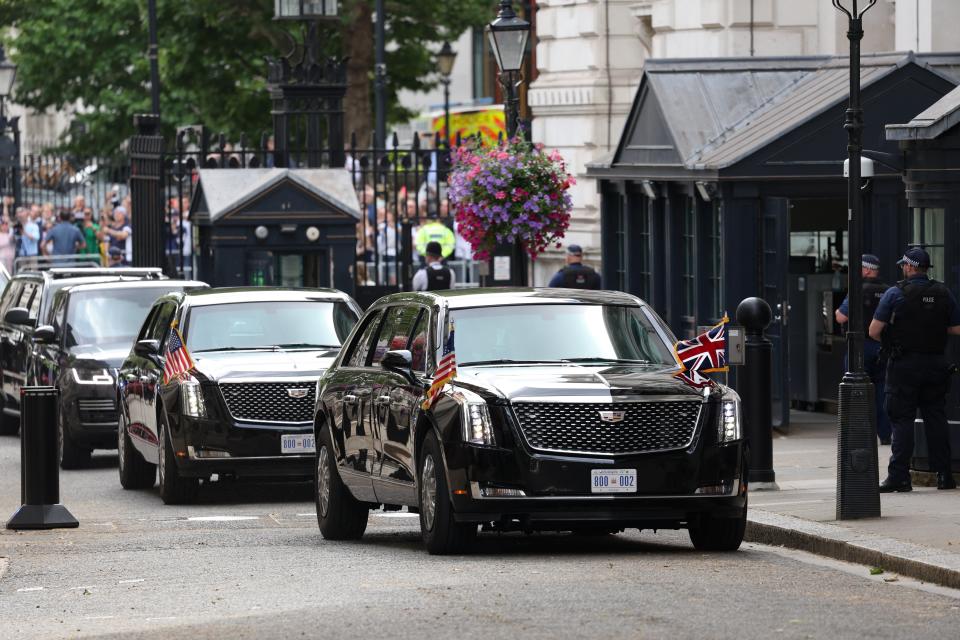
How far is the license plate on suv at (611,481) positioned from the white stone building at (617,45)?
54.4ft

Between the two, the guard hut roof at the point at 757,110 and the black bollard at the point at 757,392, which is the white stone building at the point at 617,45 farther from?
the black bollard at the point at 757,392

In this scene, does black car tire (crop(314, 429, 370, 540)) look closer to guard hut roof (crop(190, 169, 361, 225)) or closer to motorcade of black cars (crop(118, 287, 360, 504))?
motorcade of black cars (crop(118, 287, 360, 504))

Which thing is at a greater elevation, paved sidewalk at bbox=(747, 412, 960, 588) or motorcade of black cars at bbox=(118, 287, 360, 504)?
motorcade of black cars at bbox=(118, 287, 360, 504)

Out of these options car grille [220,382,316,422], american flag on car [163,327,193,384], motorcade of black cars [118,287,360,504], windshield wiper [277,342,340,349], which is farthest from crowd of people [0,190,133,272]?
car grille [220,382,316,422]

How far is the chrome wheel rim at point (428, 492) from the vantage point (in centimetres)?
1277

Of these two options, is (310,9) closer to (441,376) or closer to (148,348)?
(148,348)

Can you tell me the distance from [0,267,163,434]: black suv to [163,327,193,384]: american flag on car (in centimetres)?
449

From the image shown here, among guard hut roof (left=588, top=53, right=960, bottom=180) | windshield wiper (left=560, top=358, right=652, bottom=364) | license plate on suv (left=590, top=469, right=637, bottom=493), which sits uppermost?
guard hut roof (left=588, top=53, right=960, bottom=180)

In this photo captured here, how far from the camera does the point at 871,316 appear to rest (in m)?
20.1

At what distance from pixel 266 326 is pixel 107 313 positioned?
13.3ft

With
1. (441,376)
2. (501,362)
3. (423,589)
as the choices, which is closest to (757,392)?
(501,362)

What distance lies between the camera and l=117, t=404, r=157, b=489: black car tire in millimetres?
18750

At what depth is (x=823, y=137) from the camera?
21.7 metres

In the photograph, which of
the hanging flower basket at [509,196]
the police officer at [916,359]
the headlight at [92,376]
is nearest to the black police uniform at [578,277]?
the hanging flower basket at [509,196]
